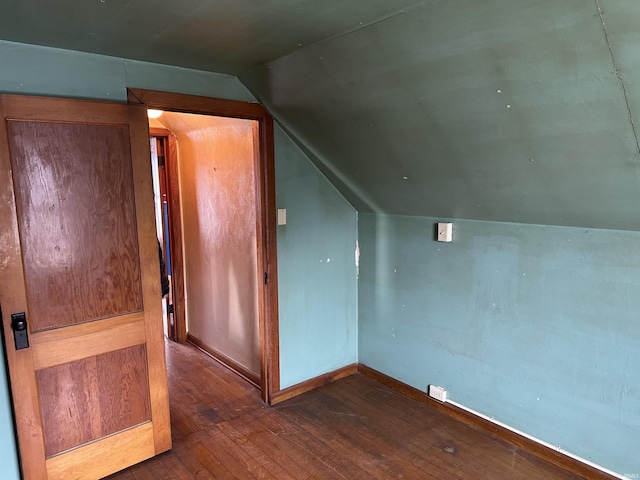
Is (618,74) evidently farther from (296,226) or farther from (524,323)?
(296,226)

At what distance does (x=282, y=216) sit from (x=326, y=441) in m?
1.46

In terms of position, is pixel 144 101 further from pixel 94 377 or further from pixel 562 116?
pixel 562 116

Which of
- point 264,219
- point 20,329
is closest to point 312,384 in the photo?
point 264,219

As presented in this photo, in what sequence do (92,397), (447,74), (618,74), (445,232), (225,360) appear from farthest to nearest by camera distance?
(225,360), (445,232), (92,397), (447,74), (618,74)

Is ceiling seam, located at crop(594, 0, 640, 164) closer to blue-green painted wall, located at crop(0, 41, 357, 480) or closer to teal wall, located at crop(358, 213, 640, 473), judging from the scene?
teal wall, located at crop(358, 213, 640, 473)

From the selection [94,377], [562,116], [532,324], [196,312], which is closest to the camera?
[562,116]

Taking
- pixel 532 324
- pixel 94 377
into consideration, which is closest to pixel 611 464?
pixel 532 324

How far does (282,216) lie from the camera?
119 inches

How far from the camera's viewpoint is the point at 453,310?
9.25 feet

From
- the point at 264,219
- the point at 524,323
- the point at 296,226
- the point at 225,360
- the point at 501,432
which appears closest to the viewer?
the point at 524,323

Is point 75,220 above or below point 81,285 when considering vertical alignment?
above

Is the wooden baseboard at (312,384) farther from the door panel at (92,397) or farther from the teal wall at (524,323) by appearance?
the door panel at (92,397)

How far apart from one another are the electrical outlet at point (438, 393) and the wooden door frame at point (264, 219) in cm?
107

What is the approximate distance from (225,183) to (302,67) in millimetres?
1487
